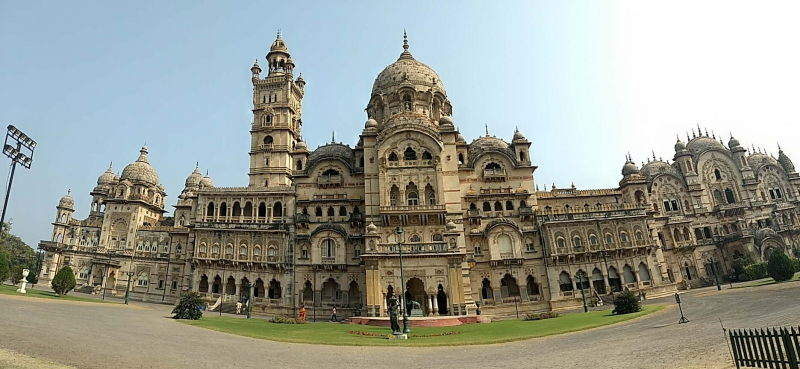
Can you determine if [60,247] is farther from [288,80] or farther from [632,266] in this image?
[632,266]

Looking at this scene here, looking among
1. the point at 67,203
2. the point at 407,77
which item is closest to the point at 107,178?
the point at 67,203

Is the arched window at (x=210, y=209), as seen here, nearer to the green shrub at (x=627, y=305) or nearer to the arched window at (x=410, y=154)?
the arched window at (x=410, y=154)

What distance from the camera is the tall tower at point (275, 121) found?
5350 centimetres

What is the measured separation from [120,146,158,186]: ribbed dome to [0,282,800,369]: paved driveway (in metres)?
46.2

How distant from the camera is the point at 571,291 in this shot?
41.2 metres

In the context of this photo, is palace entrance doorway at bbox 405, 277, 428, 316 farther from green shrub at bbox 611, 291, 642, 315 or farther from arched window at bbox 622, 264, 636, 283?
arched window at bbox 622, 264, 636, 283

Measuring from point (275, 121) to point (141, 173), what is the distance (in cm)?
2382

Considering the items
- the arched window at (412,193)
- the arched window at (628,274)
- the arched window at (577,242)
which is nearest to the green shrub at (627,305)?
the arched window at (577,242)

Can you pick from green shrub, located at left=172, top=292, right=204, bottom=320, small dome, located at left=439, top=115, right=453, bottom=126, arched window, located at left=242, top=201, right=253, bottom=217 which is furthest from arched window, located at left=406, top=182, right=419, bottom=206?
green shrub, located at left=172, top=292, right=204, bottom=320

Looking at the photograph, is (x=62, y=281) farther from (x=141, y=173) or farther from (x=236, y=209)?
(x=141, y=173)

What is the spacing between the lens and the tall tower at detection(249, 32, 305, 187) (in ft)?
176

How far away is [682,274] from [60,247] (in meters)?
73.5

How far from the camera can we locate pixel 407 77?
2000 inches

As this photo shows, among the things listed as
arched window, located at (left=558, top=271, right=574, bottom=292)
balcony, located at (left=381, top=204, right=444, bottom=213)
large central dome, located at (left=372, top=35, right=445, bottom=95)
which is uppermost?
large central dome, located at (left=372, top=35, right=445, bottom=95)
